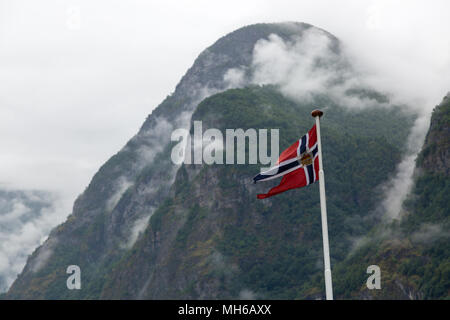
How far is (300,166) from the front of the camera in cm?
3738

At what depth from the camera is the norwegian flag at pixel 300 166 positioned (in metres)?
37.1

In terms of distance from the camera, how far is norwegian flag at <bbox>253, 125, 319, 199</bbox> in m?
37.1
